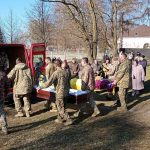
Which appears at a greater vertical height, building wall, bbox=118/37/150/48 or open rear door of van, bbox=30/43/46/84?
building wall, bbox=118/37/150/48

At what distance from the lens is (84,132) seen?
5.64m

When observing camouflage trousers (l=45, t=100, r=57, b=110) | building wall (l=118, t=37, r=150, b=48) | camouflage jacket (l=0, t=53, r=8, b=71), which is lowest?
camouflage trousers (l=45, t=100, r=57, b=110)

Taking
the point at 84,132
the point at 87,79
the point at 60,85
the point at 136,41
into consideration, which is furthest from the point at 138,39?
the point at 84,132

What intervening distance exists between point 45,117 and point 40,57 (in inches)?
Result: 118

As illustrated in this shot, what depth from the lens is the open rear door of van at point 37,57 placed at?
891 cm

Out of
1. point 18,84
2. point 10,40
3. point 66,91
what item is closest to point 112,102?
point 66,91

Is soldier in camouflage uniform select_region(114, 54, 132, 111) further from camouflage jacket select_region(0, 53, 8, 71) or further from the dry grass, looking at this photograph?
camouflage jacket select_region(0, 53, 8, 71)

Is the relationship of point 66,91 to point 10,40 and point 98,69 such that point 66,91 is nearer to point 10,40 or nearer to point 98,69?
point 98,69

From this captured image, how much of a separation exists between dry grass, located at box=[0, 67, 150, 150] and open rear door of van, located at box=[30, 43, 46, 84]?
1929mm

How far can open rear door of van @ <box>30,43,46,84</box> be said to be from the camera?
8.91 m

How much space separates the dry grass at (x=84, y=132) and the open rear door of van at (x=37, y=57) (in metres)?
1.93

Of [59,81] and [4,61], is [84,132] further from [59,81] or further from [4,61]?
[4,61]

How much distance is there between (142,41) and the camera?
70562 mm

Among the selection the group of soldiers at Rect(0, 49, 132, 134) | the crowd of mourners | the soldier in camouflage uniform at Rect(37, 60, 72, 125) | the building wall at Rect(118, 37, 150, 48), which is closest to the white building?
the building wall at Rect(118, 37, 150, 48)
